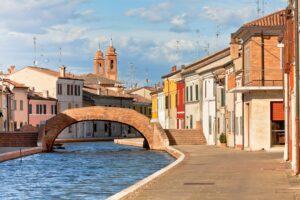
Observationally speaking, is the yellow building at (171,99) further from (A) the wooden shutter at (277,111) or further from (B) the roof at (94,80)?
(B) the roof at (94,80)

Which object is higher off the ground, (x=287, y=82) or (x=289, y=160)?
(x=287, y=82)

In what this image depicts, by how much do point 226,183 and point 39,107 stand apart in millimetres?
91843

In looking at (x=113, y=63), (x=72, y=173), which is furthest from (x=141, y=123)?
(x=113, y=63)

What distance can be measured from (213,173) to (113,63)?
165187 millimetres

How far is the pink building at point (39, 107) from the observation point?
116m

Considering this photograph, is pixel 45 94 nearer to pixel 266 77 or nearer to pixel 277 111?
pixel 277 111

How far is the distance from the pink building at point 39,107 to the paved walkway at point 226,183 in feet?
258

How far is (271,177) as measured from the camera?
98.7 feet

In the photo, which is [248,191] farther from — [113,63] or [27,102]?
[113,63]

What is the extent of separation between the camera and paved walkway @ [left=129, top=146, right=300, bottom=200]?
23.6 m

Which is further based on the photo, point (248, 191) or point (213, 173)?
point (213, 173)

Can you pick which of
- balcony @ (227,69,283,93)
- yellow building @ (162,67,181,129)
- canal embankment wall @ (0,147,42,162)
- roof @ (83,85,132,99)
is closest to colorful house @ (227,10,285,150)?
balcony @ (227,69,283,93)

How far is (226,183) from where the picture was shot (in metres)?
27.8

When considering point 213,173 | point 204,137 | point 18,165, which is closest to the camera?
point 213,173
